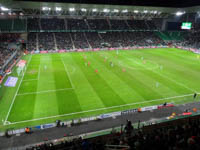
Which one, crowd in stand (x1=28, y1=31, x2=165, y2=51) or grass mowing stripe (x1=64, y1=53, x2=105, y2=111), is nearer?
grass mowing stripe (x1=64, y1=53, x2=105, y2=111)

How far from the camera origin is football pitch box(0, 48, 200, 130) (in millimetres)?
20469

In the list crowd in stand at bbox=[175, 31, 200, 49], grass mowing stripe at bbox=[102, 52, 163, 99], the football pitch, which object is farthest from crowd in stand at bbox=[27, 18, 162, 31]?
grass mowing stripe at bbox=[102, 52, 163, 99]

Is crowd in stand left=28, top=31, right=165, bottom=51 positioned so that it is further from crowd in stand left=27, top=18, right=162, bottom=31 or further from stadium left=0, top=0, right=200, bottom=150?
crowd in stand left=27, top=18, right=162, bottom=31

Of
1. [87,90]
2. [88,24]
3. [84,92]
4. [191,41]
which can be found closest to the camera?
[84,92]

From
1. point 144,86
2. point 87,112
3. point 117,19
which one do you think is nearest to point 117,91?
point 144,86

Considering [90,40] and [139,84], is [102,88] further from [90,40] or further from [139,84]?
[90,40]

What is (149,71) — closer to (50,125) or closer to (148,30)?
(50,125)

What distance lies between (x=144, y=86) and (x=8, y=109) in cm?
2143

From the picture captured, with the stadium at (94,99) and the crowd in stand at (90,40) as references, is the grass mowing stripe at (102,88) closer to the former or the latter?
the stadium at (94,99)

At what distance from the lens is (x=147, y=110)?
2067 cm

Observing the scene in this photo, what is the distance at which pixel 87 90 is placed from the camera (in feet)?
86.9

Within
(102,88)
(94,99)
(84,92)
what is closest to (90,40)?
(102,88)

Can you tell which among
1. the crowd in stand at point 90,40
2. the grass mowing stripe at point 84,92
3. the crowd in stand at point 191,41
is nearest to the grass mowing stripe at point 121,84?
the grass mowing stripe at point 84,92

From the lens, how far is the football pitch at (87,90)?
2047 cm
